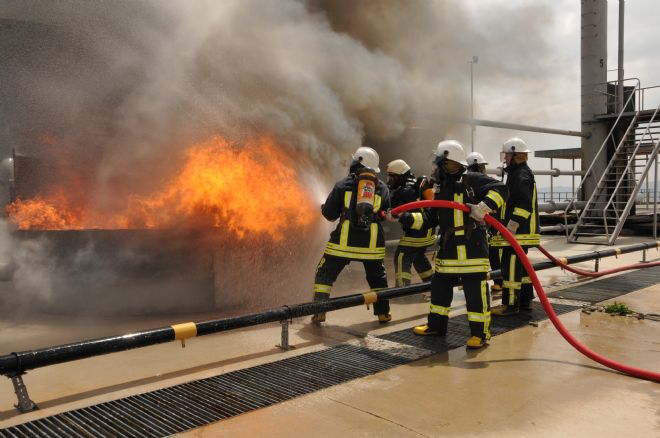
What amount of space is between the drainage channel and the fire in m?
2.35

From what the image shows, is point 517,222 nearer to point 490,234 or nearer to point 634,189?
point 490,234

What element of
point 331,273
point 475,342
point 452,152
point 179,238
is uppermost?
point 452,152

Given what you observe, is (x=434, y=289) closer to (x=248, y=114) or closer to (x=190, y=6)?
(x=248, y=114)

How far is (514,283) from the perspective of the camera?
5.04 metres

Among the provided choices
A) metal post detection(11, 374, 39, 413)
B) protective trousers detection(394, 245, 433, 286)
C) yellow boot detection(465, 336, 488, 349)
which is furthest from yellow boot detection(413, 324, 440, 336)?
metal post detection(11, 374, 39, 413)

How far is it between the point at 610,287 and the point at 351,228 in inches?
152

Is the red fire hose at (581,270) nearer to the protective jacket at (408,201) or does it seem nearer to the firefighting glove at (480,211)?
the protective jacket at (408,201)

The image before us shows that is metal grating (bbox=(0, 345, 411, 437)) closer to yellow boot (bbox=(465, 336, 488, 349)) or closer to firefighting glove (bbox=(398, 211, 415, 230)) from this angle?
yellow boot (bbox=(465, 336, 488, 349))

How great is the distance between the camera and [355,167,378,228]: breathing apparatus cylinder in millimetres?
4320

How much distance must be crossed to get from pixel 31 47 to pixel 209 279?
3.79 metres

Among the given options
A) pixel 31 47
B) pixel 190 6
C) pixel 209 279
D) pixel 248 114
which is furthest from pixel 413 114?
pixel 31 47

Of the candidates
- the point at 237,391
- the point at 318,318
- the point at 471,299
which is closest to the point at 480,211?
the point at 471,299

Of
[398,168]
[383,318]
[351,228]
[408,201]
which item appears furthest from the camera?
[398,168]

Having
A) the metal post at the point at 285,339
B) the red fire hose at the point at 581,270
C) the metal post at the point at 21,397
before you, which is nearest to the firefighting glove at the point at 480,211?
the metal post at the point at 285,339
